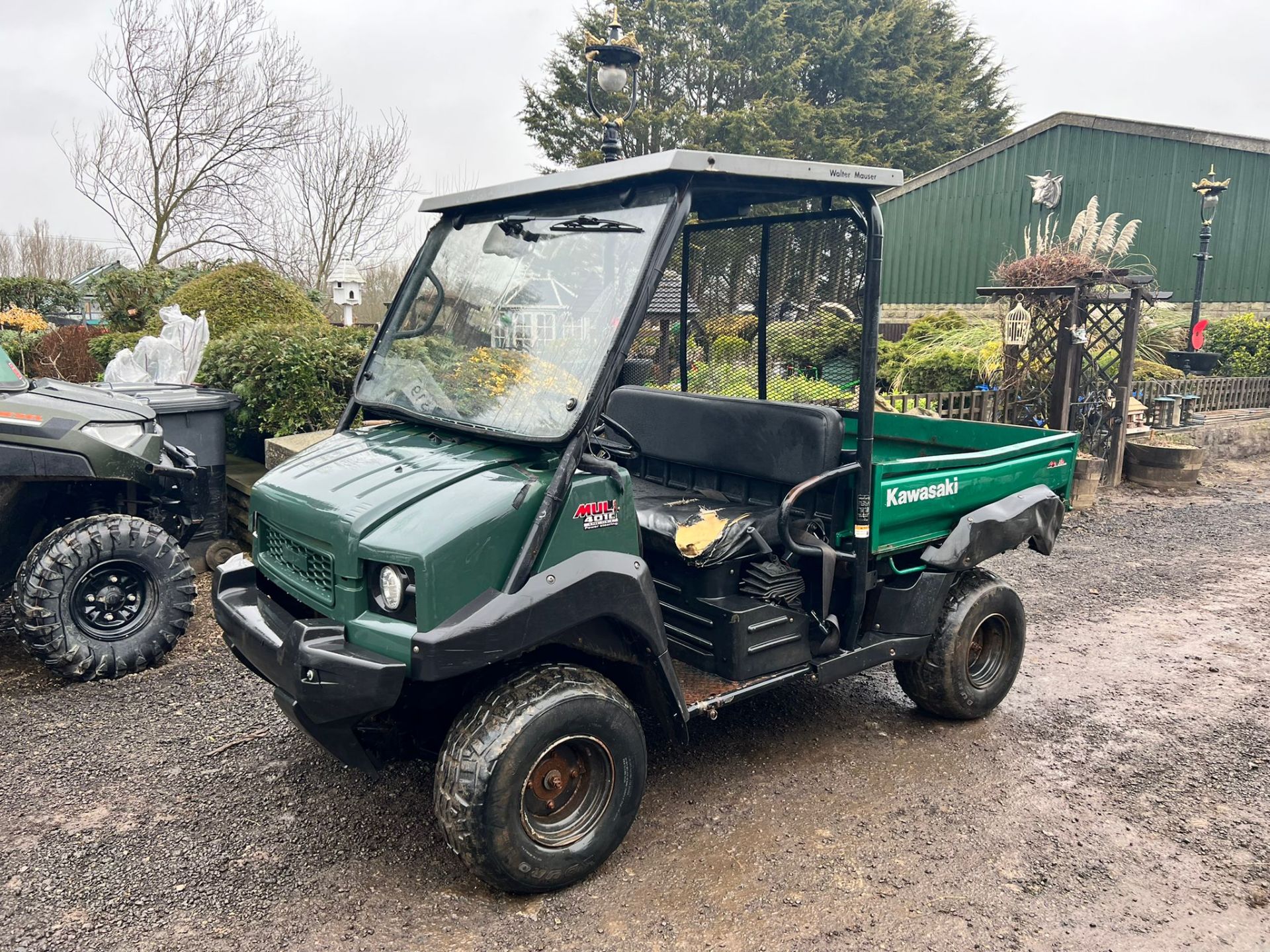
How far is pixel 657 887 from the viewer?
3.00 meters

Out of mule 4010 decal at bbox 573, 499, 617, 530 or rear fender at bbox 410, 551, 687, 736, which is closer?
rear fender at bbox 410, 551, 687, 736

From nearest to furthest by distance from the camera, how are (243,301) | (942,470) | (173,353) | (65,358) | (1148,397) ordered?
(942,470) → (173,353) → (243,301) → (1148,397) → (65,358)

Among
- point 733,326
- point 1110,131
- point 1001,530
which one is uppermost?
point 1110,131

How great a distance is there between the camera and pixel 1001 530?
4.07 m

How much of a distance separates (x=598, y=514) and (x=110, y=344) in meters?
10.6

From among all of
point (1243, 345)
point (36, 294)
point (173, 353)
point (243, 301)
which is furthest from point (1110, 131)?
point (36, 294)

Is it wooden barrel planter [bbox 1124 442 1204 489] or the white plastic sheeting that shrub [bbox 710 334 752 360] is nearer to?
the white plastic sheeting

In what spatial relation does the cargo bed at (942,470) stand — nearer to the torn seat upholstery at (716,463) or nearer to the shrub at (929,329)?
the torn seat upholstery at (716,463)

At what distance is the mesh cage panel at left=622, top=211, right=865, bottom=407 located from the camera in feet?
12.8

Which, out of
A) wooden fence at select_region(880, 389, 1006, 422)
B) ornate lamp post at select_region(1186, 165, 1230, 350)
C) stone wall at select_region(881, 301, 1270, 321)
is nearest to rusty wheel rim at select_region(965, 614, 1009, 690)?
wooden fence at select_region(880, 389, 1006, 422)

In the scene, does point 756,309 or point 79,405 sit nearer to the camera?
point 756,309

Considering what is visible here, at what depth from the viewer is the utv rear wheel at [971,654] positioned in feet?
13.4

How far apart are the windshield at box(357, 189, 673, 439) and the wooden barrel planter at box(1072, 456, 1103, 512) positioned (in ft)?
24.4

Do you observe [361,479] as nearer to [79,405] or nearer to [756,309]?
[756,309]
